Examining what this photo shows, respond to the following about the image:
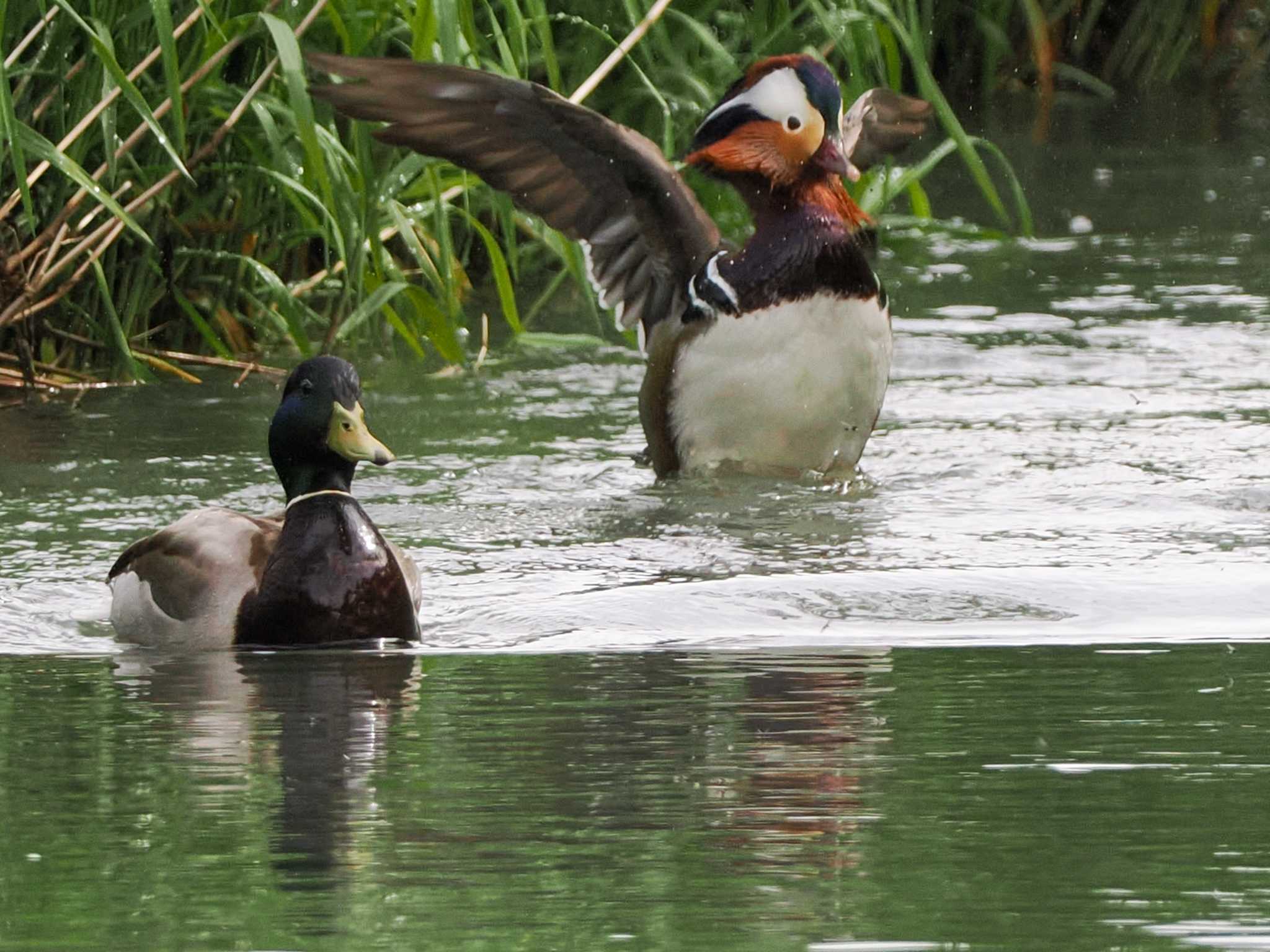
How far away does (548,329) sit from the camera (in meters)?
7.34

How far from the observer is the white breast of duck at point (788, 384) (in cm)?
531

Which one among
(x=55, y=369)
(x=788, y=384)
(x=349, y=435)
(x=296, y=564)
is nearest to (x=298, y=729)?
(x=296, y=564)

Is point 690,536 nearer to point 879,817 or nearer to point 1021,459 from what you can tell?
point 1021,459

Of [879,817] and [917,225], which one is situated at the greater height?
[917,225]

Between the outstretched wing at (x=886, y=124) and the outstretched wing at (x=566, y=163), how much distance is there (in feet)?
2.85

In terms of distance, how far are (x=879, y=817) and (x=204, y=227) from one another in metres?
3.83

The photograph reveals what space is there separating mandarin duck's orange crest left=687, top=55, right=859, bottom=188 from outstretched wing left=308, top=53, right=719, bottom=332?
0.73 feet

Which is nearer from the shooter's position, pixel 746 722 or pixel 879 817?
pixel 879 817

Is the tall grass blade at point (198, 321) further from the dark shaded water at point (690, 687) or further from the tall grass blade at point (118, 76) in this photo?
the tall grass blade at point (118, 76)

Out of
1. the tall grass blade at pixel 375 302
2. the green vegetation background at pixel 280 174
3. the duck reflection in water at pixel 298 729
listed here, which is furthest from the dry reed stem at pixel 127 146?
the duck reflection in water at pixel 298 729

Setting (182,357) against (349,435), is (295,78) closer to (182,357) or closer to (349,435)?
(349,435)

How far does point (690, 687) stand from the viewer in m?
3.53

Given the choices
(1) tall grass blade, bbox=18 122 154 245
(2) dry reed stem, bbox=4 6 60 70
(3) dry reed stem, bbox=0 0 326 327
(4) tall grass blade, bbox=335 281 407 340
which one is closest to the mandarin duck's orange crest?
(4) tall grass blade, bbox=335 281 407 340

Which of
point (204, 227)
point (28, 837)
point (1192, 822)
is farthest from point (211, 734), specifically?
point (204, 227)
